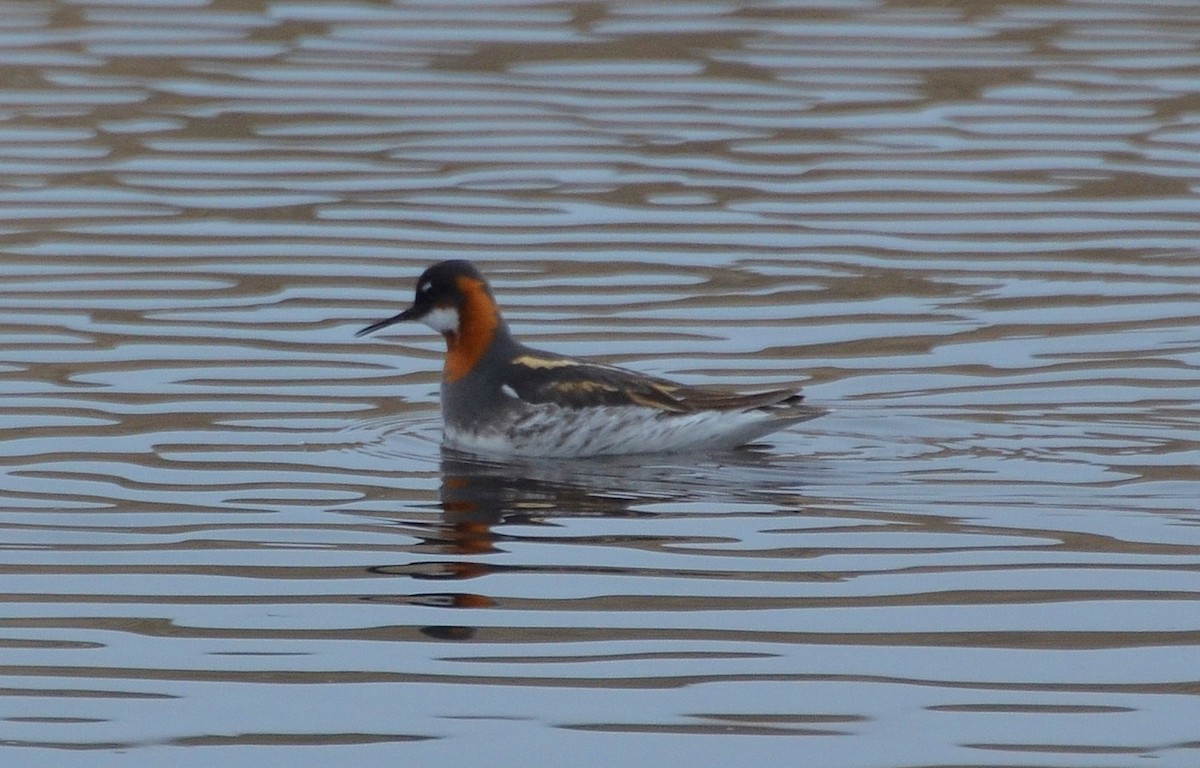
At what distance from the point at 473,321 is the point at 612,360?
110 centimetres

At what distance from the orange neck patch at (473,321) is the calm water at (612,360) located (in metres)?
0.43

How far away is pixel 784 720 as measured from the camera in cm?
691

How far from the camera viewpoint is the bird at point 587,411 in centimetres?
1098

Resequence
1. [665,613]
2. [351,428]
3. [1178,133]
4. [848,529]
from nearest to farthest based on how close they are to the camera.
→ 1. [665,613]
2. [848,529]
3. [351,428]
4. [1178,133]

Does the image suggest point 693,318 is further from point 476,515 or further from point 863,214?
point 476,515

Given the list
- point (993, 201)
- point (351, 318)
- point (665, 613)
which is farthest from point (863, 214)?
point (665, 613)

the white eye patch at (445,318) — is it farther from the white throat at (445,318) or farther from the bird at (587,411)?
the bird at (587,411)

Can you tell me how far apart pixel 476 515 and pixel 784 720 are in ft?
9.91

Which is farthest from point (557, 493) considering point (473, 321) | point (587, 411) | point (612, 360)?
point (612, 360)

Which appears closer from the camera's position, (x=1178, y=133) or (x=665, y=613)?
(x=665, y=613)

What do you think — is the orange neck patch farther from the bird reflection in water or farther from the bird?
the bird reflection in water

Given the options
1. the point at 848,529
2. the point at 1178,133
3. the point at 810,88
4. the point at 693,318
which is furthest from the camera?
the point at 810,88

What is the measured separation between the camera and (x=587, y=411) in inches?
437

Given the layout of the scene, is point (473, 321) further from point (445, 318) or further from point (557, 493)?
point (557, 493)
